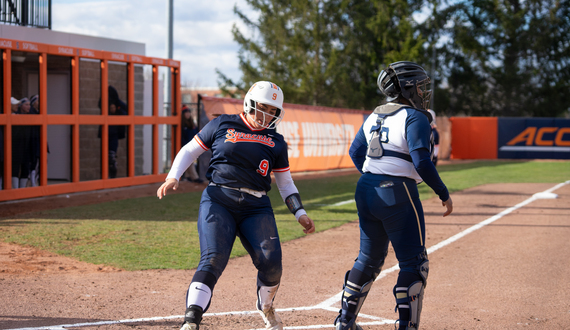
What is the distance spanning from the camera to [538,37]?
41031mm

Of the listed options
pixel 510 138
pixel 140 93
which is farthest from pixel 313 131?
pixel 510 138

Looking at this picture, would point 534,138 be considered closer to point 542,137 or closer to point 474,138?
point 542,137

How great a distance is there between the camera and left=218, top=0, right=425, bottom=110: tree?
37.1 m

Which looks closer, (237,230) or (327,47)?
(237,230)

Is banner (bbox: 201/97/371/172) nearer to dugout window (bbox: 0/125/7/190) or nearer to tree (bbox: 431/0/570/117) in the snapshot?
dugout window (bbox: 0/125/7/190)

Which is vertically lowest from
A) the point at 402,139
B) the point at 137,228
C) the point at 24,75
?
the point at 137,228

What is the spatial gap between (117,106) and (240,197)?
10.6 metres

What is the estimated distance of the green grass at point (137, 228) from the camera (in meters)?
7.07

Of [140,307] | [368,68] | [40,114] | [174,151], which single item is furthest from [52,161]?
[368,68]

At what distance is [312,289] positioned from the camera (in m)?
5.77

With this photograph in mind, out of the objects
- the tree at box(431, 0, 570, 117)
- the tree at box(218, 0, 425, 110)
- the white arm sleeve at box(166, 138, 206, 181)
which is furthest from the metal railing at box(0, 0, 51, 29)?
the tree at box(431, 0, 570, 117)

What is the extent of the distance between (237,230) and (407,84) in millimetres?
1676

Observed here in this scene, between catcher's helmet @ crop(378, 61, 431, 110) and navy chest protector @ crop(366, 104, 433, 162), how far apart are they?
0.38ft

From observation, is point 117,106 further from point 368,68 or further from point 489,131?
point 368,68
